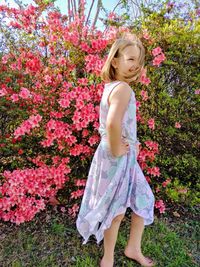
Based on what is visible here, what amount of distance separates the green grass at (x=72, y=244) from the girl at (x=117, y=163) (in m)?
0.31

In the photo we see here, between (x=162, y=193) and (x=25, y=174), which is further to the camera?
(x=162, y=193)

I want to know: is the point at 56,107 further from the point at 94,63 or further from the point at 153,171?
the point at 153,171

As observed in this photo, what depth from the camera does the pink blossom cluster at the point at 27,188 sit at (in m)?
3.13

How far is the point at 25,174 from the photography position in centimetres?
314

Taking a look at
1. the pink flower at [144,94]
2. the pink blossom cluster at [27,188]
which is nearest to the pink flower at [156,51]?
the pink flower at [144,94]

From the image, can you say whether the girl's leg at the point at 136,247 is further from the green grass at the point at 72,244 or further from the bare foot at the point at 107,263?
the bare foot at the point at 107,263

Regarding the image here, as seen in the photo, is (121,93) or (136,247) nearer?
(121,93)

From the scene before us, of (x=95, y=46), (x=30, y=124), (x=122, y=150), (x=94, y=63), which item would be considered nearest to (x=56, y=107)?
(x=30, y=124)

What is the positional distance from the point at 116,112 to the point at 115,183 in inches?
21.3

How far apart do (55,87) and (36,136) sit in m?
0.52

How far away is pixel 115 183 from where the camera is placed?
7.79 ft

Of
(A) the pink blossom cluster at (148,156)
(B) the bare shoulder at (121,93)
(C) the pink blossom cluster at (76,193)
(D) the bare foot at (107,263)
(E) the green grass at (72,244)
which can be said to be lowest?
(E) the green grass at (72,244)

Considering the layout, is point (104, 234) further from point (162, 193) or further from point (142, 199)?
point (162, 193)

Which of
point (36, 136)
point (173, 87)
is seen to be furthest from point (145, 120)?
point (36, 136)
